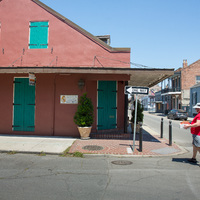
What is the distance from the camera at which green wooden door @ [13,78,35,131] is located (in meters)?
10.2

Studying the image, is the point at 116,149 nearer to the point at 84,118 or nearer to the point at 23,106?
the point at 84,118

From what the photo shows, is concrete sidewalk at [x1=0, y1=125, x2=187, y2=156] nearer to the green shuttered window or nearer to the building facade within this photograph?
the building facade

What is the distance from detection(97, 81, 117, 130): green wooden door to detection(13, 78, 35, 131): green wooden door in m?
3.40

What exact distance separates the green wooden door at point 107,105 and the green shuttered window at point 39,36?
12.0ft

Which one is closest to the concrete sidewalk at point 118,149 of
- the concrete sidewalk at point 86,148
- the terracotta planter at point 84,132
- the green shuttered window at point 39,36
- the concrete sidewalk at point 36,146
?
the concrete sidewalk at point 86,148

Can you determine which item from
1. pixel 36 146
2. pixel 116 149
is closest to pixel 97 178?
pixel 116 149

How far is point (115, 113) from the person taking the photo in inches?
434

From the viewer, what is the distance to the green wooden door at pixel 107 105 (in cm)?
1061

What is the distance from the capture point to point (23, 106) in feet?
33.5

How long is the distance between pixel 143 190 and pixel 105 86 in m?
7.35

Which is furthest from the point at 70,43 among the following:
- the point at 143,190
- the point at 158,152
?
the point at 143,190

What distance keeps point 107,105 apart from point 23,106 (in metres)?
4.34

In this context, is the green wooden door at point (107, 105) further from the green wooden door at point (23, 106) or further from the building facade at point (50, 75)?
the green wooden door at point (23, 106)

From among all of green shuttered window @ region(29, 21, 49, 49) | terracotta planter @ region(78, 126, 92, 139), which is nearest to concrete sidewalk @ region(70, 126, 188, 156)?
terracotta planter @ region(78, 126, 92, 139)
